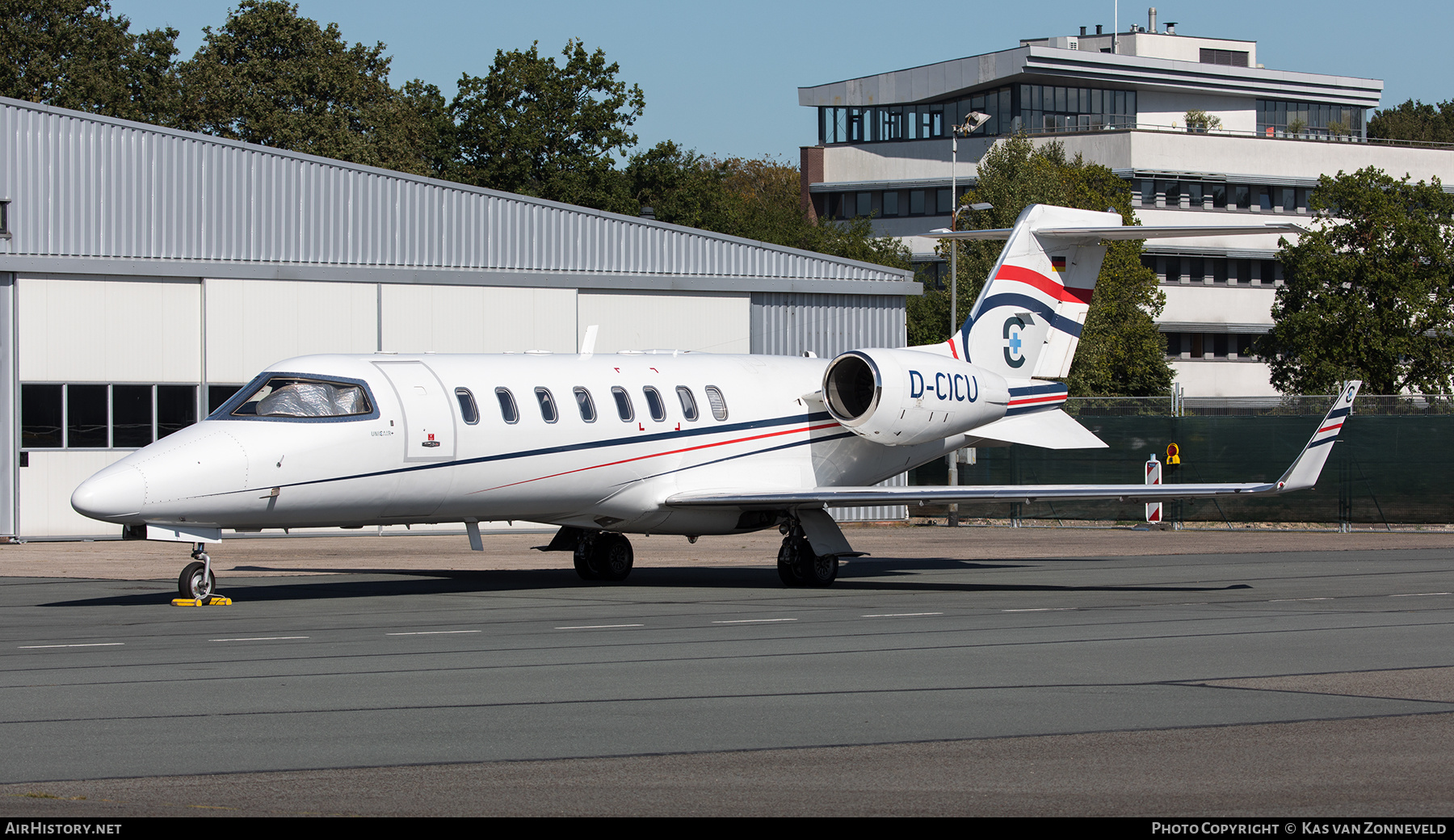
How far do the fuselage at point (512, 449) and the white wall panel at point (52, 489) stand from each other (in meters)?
13.3

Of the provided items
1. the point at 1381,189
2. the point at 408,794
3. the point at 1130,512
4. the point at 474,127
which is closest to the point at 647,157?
the point at 474,127

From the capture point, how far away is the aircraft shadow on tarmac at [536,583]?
60.8 feet

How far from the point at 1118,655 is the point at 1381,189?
205 feet

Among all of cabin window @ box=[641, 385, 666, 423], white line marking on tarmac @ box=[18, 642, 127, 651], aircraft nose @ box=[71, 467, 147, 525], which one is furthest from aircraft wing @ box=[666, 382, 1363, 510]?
white line marking on tarmac @ box=[18, 642, 127, 651]

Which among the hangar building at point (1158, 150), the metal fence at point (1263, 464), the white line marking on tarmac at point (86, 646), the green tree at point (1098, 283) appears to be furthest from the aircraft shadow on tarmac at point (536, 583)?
the hangar building at point (1158, 150)

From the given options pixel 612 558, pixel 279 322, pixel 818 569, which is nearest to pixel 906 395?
pixel 818 569

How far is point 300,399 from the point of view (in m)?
16.7

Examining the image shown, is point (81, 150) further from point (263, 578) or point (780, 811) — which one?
point (780, 811)

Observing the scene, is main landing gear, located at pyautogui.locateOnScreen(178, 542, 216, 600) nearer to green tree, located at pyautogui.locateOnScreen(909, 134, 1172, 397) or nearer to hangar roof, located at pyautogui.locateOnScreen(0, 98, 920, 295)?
hangar roof, located at pyautogui.locateOnScreen(0, 98, 920, 295)

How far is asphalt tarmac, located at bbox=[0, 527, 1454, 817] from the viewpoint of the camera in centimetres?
729

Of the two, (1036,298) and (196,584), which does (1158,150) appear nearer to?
(1036,298)

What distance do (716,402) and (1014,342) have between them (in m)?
5.32

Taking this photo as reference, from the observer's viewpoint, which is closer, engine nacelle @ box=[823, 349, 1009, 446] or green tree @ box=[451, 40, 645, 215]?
engine nacelle @ box=[823, 349, 1009, 446]

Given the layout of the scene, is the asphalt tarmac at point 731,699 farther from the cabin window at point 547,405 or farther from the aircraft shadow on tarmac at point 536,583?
the cabin window at point 547,405
